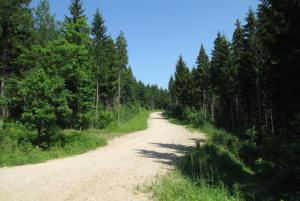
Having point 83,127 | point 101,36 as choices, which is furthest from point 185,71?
point 83,127

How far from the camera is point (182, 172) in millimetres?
5922

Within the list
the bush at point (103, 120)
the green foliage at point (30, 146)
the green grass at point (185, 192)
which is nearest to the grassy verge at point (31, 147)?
the green foliage at point (30, 146)

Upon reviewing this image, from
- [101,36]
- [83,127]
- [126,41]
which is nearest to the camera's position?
[83,127]

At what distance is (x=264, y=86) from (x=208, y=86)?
2381 centimetres

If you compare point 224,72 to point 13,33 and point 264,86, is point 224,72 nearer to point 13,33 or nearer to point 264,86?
point 264,86

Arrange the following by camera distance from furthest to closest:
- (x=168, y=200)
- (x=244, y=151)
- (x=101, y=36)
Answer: (x=101, y=36), (x=244, y=151), (x=168, y=200)

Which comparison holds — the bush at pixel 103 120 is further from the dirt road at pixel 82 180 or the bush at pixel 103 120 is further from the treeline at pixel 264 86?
the dirt road at pixel 82 180

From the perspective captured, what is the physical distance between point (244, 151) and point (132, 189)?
8.61 meters

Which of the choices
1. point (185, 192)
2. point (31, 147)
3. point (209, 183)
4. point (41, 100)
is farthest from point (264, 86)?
point (31, 147)

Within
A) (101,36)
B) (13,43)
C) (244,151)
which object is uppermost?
(101,36)

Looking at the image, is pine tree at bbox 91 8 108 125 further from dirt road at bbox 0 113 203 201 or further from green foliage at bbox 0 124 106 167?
dirt road at bbox 0 113 203 201

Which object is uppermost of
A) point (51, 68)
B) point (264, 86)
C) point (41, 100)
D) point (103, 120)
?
point (51, 68)

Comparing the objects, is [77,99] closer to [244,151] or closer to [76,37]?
[76,37]

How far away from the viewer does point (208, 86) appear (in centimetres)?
3400
